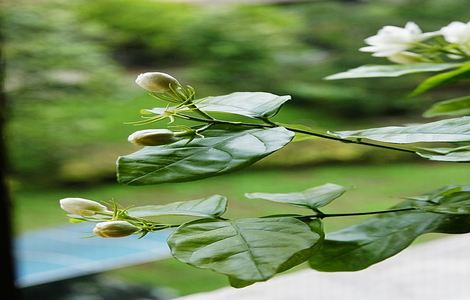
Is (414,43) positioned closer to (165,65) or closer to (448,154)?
(448,154)

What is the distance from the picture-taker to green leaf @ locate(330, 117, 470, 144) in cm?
31

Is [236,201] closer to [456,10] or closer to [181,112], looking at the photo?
[456,10]

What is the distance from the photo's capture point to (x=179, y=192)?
4.08 metres

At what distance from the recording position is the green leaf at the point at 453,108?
42 centimetres

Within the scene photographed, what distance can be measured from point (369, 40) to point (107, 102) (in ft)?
12.5

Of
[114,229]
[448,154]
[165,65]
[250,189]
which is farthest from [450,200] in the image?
[165,65]

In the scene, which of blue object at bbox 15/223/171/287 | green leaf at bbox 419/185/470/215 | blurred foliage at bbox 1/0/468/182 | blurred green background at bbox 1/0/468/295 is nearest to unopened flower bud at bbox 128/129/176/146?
green leaf at bbox 419/185/470/215

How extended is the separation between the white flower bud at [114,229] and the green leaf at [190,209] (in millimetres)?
15

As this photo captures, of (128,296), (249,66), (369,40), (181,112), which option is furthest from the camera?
(249,66)

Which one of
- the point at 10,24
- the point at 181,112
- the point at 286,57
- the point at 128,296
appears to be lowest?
the point at 128,296

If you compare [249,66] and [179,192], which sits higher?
[249,66]

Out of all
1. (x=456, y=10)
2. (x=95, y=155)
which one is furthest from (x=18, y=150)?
(x=456, y=10)

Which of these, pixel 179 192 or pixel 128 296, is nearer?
pixel 128 296

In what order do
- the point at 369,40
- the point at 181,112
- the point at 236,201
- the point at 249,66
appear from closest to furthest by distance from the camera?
the point at 181,112, the point at 369,40, the point at 236,201, the point at 249,66
